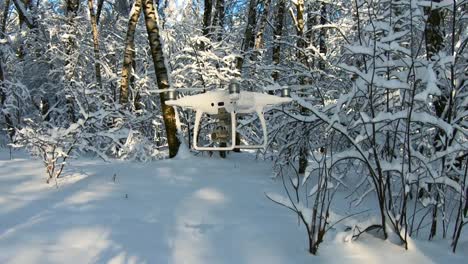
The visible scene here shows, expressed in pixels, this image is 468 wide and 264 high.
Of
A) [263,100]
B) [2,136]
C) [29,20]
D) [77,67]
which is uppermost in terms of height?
[29,20]

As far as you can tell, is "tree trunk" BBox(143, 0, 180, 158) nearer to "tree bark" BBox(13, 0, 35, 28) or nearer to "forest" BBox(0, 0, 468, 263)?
"forest" BBox(0, 0, 468, 263)

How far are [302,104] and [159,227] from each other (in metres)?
1.54

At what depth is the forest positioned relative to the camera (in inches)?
146

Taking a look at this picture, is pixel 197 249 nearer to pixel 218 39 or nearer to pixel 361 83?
pixel 361 83

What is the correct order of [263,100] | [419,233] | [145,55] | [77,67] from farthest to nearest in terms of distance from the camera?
[77,67] < [145,55] < [419,233] < [263,100]

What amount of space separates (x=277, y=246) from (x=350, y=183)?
3.65 meters

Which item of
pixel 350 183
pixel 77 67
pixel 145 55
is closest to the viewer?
pixel 350 183

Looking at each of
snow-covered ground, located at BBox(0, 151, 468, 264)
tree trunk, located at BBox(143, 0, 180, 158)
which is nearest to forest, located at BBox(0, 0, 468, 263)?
tree trunk, located at BBox(143, 0, 180, 158)

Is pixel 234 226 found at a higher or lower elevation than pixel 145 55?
lower

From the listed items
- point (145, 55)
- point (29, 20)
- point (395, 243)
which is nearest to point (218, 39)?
point (145, 55)

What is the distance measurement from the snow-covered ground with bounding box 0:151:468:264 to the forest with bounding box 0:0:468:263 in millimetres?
126

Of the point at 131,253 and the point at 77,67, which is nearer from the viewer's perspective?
the point at 131,253

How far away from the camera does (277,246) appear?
11.3ft

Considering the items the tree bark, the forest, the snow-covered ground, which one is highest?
the tree bark
